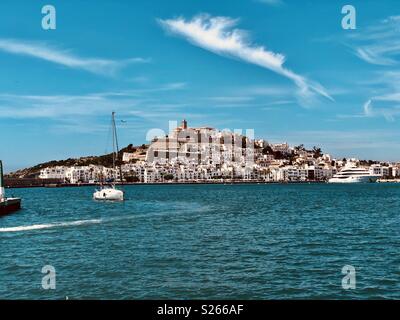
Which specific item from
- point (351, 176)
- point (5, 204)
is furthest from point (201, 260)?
point (351, 176)

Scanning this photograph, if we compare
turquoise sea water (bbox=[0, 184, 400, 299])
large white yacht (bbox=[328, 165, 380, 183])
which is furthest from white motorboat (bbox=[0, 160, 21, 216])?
large white yacht (bbox=[328, 165, 380, 183])

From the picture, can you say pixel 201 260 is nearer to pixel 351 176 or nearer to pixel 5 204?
pixel 5 204

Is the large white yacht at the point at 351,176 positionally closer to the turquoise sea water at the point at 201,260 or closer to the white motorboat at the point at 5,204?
the white motorboat at the point at 5,204

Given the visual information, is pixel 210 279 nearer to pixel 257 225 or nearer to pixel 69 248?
pixel 69 248

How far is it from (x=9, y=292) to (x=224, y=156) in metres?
181

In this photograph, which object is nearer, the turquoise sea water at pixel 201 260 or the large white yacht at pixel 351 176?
the turquoise sea water at pixel 201 260

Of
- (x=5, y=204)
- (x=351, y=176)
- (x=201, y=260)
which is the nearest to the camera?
(x=201, y=260)

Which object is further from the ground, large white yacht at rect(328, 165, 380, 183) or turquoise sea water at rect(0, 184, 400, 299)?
large white yacht at rect(328, 165, 380, 183)

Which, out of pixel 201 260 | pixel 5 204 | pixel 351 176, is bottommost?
pixel 201 260

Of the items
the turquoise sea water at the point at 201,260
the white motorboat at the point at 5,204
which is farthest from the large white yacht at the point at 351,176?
the turquoise sea water at the point at 201,260

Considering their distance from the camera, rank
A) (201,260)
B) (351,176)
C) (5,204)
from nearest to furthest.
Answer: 1. (201,260)
2. (5,204)
3. (351,176)

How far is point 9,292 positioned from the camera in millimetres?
13812

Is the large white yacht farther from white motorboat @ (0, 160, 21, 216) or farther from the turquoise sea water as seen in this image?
the turquoise sea water
